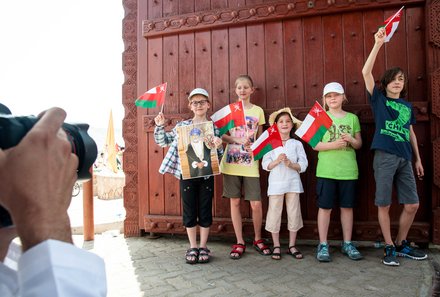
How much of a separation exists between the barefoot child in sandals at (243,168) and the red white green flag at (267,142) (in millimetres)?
134

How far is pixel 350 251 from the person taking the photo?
3072 mm

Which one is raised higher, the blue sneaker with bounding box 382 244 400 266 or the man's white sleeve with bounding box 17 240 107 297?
the man's white sleeve with bounding box 17 240 107 297

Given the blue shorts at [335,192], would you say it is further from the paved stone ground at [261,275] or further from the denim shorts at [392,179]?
the paved stone ground at [261,275]

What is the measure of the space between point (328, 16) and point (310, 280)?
109 inches

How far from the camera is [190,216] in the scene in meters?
3.29

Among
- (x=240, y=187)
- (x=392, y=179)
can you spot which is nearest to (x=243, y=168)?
(x=240, y=187)

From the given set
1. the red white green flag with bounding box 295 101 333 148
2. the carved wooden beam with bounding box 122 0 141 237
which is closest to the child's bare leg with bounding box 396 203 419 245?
the red white green flag with bounding box 295 101 333 148

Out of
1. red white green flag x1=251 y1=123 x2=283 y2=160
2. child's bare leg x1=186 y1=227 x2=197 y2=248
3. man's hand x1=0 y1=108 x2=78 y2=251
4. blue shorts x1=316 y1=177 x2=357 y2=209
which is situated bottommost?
child's bare leg x1=186 y1=227 x2=197 y2=248

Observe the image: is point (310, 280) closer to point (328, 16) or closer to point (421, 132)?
point (421, 132)

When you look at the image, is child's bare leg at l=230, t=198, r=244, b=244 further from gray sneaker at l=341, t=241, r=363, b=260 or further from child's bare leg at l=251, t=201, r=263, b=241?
gray sneaker at l=341, t=241, r=363, b=260

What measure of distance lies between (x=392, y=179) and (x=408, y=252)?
71 centimetres

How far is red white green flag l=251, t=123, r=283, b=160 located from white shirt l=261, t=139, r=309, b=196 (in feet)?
0.40

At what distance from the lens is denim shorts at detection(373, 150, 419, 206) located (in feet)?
9.83

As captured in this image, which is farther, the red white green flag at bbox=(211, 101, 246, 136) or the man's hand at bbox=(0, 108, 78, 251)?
the red white green flag at bbox=(211, 101, 246, 136)
